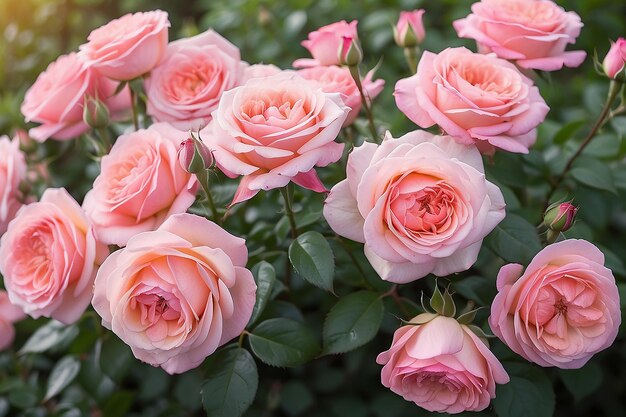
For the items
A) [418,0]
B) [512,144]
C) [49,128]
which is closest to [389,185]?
[512,144]

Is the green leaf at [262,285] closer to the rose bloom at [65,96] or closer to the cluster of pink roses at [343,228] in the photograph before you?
the cluster of pink roses at [343,228]

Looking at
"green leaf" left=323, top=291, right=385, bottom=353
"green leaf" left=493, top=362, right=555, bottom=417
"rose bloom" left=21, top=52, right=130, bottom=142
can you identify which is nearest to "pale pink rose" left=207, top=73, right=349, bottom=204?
"green leaf" left=323, top=291, right=385, bottom=353

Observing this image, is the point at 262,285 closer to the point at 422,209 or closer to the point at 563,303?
the point at 422,209

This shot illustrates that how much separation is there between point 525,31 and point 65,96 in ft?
2.56

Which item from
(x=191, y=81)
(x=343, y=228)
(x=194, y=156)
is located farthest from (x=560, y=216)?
(x=191, y=81)

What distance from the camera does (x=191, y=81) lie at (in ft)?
3.59

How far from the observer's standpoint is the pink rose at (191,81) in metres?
1.07

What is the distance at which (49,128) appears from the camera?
1160mm

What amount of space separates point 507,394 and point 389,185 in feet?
1.40

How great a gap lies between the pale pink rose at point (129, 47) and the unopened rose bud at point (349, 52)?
0.99 feet

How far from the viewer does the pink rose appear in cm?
107

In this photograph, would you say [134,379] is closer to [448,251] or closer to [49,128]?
[49,128]

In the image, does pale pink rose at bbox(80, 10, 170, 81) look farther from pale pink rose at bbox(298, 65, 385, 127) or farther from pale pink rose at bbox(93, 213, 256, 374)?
pale pink rose at bbox(93, 213, 256, 374)

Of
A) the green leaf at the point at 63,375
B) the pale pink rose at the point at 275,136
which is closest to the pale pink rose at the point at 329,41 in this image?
the pale pink rose at the point at 275,136
